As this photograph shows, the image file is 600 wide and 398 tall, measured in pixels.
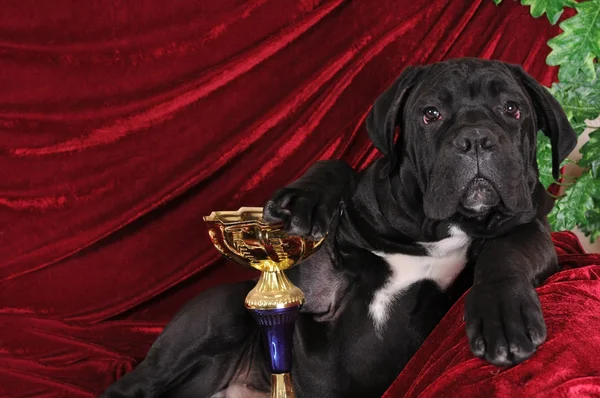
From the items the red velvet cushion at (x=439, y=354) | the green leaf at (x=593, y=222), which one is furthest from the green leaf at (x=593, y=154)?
the red velvet cushion at (x=439, y=354)

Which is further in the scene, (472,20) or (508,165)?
(472,20)

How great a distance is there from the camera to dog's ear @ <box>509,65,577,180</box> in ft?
5.27

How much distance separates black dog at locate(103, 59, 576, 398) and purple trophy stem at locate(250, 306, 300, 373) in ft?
0.45

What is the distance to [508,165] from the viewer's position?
1.47 m

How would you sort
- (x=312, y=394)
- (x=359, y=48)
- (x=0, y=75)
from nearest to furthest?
(x=312, y=394), (x=0, y=75), (x=359, y=48)

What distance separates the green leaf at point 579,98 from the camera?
2.09m

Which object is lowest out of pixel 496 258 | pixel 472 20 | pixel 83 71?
pixel 496 258

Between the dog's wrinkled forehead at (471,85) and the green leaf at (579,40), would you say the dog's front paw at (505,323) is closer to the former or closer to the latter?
the dog's wrinkled forehead at (471,85)

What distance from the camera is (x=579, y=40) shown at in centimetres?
192

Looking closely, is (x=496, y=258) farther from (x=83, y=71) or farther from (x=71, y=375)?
(x=83, y=71)

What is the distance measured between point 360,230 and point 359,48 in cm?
88

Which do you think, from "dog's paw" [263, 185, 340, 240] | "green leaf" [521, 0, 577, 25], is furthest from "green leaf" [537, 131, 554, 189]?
"dog's paw" [263, 185, 340, 240]

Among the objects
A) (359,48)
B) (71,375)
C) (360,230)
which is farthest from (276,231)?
(359,48)

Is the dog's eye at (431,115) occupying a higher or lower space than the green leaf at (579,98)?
higher
